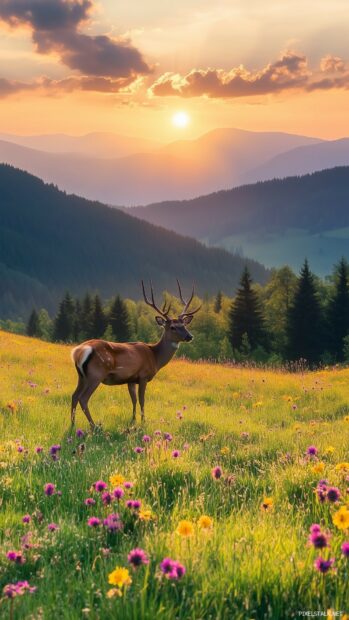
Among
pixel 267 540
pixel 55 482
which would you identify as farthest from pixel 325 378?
pixel 267 540

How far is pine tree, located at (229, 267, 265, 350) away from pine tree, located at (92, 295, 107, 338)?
25481 mm

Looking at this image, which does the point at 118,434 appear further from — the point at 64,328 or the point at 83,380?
the point at 64,328

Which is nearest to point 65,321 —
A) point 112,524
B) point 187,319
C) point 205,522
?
point 187,319

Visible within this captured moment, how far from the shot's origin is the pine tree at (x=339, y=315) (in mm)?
67875

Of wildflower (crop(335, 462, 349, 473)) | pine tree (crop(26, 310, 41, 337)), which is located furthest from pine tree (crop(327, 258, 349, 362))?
pine tree (crop(26, 310, 41, 337))

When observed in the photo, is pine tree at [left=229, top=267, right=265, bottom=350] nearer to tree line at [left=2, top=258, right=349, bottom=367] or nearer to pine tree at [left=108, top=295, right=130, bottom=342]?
tree line at [left=2, top=258, right=349, bottom=367]

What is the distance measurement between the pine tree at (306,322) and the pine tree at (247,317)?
4.93 metres

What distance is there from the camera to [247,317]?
239 ft

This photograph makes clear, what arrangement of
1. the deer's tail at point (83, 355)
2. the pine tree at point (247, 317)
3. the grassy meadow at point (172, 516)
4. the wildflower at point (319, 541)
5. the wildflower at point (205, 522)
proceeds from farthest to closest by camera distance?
the pine tree at point (247, 317) → the deer's tail at point (83, 355) → the wildflower at point (205, 522) → the grassy meadow at point (172, 516) → the wildflower at point (319, 541)

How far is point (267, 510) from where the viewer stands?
4.90 m

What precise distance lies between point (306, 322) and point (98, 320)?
120 feet

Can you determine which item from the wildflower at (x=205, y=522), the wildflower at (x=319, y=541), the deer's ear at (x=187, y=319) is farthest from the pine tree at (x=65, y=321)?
the wildflower at (x=319, y=541)

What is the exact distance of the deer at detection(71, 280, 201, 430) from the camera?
1111 cm

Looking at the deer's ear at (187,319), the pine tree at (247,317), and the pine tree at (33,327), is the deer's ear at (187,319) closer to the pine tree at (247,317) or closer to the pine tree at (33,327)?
the pine tree at (247,317)
